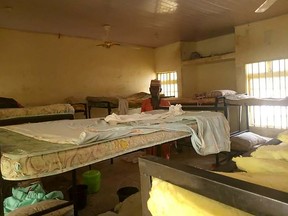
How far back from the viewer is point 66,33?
5254mm

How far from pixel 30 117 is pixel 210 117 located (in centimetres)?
254

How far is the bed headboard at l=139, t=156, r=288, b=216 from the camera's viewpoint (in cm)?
43

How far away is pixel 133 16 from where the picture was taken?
13.4 feet

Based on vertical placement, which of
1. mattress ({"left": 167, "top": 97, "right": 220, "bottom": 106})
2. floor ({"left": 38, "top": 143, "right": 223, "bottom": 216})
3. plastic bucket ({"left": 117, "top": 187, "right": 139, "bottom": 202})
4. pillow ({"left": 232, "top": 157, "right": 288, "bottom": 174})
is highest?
mattress ({"left": 167, "top": 97, "right": 220, "bottom": 106})

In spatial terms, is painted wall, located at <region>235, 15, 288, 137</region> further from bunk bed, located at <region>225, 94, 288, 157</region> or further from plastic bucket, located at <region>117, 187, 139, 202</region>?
plastic bucket, located at <region>117, 187, 139, 202</region>

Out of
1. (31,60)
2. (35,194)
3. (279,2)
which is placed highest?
(279,2)

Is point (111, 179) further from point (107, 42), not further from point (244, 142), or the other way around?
point (107, 42)

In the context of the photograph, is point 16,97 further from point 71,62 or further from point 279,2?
point 279,2

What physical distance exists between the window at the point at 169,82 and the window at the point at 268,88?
2150mm

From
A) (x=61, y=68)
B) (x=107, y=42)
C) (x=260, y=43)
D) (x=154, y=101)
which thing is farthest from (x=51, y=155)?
(x=260, y=43)

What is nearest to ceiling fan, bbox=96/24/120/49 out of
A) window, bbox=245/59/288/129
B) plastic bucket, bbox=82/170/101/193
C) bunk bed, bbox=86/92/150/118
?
bunk bed, bbox=86/92/150/118

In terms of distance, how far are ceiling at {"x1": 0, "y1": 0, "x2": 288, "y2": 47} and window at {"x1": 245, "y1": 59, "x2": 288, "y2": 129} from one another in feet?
3.15

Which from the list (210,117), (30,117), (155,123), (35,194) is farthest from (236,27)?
(35,194)

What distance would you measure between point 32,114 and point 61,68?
2.25m
